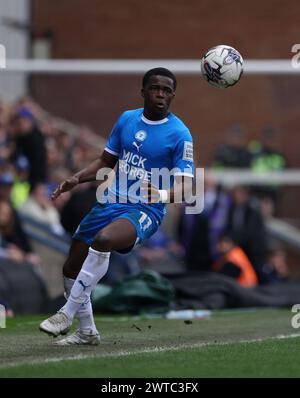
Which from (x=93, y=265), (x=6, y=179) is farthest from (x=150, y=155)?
(x=6, y=179)

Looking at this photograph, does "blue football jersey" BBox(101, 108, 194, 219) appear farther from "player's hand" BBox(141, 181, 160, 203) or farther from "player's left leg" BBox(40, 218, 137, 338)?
"player's left leg" BBox(40, 218, 137, 338)

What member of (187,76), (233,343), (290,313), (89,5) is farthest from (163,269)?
(89,5)

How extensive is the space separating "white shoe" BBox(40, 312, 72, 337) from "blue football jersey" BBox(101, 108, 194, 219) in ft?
3.57

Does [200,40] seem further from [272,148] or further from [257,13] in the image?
[272,148]

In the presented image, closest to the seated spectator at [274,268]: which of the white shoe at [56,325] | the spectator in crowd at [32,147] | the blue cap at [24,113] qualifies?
the spectator in crowd at [32,147]

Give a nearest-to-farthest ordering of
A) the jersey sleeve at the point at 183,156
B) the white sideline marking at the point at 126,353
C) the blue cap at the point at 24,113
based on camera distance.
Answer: the white sideline marking at the point at 126,353 < the jersey sleeve at the point at 183,156 < the blue cap at the point at 24,113

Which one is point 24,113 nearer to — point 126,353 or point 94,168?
point 94,168

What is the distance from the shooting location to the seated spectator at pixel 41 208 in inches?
652

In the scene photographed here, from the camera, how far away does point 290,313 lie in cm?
1411

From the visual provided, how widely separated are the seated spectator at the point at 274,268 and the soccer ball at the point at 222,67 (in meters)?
8.03

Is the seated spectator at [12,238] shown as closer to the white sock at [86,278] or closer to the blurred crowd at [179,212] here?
the blurred crowd at [179,212]

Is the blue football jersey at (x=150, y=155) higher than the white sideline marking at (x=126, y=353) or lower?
higher

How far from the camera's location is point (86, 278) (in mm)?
8508

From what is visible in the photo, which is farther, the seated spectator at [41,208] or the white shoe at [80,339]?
the seated spectator at [41,208]
